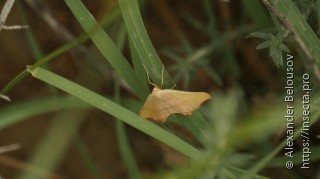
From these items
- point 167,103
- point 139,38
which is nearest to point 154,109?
point 167,103

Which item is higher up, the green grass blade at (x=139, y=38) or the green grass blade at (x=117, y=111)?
the green grass blade at (x=139, y=38)

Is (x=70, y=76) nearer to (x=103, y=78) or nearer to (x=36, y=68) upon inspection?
(x=103, y=78)

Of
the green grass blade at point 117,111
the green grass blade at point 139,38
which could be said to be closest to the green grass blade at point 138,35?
the green grass blade at point 139,38

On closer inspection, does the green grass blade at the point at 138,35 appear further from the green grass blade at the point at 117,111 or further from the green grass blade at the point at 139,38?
the green grass blade at the point at 117,111

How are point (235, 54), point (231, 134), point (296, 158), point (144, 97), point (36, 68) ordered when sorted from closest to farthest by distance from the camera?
1. point (231, 134)
2. point (36, 68)
3. point (144, 97)
4. point (296, 158)
5. point (235, 54)

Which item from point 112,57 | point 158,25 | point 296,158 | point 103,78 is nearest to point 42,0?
point 103,78

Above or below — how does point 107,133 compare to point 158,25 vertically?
below

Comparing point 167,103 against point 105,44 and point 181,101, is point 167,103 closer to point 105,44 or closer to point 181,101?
point 181,101
